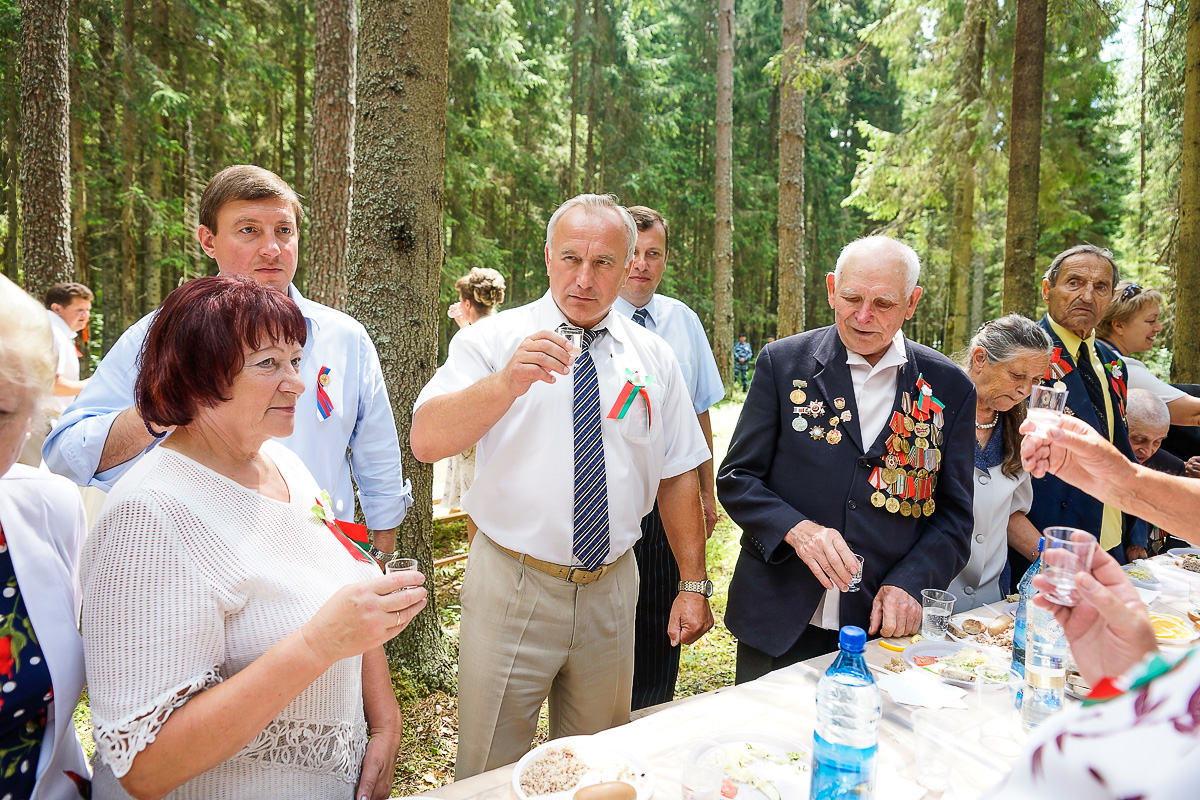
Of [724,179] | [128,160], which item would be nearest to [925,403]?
[724,179]

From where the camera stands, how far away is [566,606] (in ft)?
7.45

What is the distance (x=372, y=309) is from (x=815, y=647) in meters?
2.53

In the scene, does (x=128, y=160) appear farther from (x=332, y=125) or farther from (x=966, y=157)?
(x=966, y=157)

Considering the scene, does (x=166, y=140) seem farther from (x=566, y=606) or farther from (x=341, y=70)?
(x=566, y=606)

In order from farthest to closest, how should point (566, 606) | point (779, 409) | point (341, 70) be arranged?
1. point (341, 70)
2. point (779, 409)
3. point (566, 606)

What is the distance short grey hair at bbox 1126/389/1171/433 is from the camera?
383 cm

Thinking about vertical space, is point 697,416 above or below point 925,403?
below

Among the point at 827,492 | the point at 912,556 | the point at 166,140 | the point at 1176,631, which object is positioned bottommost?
the point at 1176,631

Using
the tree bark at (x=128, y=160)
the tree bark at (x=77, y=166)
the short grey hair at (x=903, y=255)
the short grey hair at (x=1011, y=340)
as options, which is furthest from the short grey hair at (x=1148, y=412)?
the tree bark at (x=128, y=160)

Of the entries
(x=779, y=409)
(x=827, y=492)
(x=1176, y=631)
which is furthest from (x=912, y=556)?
(x=1176, y=631)

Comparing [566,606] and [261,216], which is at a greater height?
[261,216]

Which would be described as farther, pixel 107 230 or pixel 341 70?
pixel 107 230

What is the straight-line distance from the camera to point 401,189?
338cm

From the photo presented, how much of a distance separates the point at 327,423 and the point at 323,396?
4.1 inches
